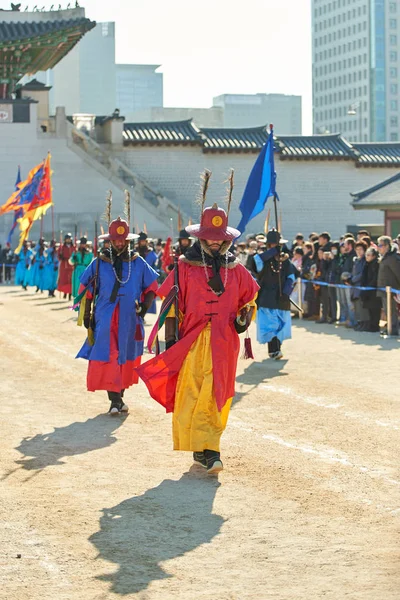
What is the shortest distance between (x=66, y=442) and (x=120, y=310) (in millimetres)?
1787

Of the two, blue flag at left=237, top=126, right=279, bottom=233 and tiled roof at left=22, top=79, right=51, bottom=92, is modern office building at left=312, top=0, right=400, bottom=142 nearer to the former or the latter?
tiled roof at left=22, top=79, right=51, bottom=92

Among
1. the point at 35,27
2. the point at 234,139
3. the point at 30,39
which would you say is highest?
the point at 35,27

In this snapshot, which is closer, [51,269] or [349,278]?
[349,278]

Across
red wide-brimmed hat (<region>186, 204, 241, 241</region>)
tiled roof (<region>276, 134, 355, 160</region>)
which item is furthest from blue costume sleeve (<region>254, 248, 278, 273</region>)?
tiled roof (<region>276, 134, 355, 160</region>)

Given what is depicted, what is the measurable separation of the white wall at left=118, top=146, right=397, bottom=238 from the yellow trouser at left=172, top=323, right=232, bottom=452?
1401 inches

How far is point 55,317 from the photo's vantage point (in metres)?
22.0

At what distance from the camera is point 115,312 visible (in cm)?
1051

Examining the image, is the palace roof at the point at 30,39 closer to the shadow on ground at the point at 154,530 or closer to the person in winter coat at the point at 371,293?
the person in winter coat at the point at 371,293

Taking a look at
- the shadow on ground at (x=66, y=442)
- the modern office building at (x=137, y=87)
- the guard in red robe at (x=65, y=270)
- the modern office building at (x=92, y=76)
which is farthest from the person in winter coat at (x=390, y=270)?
the modern office building at (x=137, y=87)

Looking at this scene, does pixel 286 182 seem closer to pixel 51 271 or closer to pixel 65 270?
pixel 51 271

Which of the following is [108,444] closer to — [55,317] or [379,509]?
[379,509]

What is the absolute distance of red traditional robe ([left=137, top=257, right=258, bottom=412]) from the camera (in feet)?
26.3

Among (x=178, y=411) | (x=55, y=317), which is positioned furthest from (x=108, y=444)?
(x=55, y=317)

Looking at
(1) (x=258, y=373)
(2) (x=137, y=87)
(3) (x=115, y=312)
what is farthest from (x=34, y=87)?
(2) (x=137, y=87)
